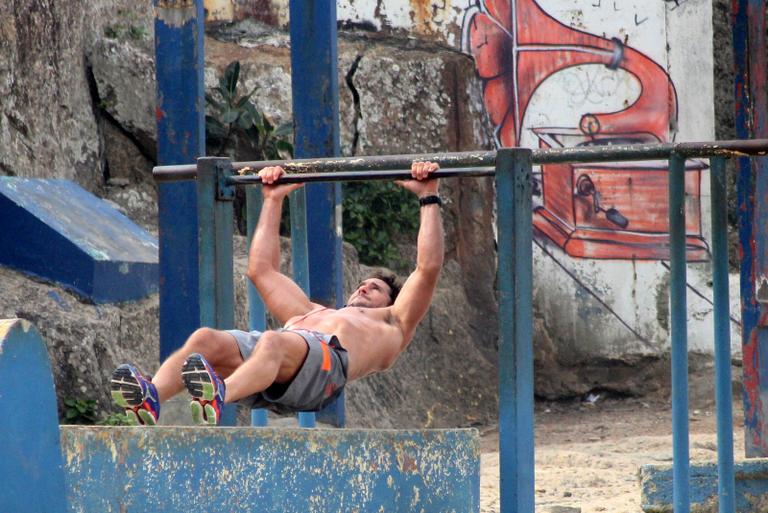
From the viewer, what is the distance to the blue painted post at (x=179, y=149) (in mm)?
5629

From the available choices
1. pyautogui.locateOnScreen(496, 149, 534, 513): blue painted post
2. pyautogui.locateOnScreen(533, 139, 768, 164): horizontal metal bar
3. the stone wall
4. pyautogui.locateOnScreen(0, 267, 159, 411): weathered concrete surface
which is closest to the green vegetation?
the stone wall

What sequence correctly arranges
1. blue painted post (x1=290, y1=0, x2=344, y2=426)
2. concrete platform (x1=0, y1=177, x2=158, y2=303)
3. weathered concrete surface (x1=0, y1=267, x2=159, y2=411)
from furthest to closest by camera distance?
concrete platform (x1=0, y1=177, x2=158, y2=303) → weathered concrete surface (x1=0, y1=267, x2=159, y2=411) → blue painted post (x1=290, y1=0, x2=344, y2=426)

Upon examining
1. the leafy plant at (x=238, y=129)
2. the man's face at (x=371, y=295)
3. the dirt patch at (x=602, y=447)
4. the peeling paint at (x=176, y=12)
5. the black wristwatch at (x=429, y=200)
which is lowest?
the dirt patch at (x=602, y=447)

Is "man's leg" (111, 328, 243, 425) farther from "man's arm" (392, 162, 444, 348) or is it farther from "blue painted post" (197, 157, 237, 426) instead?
"man's arm" (392, 162, 444, 348)

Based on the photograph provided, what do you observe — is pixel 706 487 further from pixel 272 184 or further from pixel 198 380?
pixel 198 380

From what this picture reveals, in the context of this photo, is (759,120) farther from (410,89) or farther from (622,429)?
(410,89)

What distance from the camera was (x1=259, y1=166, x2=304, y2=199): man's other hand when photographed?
4539 millimetres

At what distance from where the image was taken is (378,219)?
11102 mm

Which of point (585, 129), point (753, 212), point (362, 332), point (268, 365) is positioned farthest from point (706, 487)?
point (585, 129)

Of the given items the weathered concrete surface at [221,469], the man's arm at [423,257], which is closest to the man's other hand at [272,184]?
the man's arm at [423,257]

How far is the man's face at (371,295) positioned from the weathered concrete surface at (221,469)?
224 cm

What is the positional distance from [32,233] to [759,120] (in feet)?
13.2

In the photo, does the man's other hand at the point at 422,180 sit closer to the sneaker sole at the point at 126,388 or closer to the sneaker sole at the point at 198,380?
the sneaker sole at the point at 198,380

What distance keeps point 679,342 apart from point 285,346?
1.31 meters
